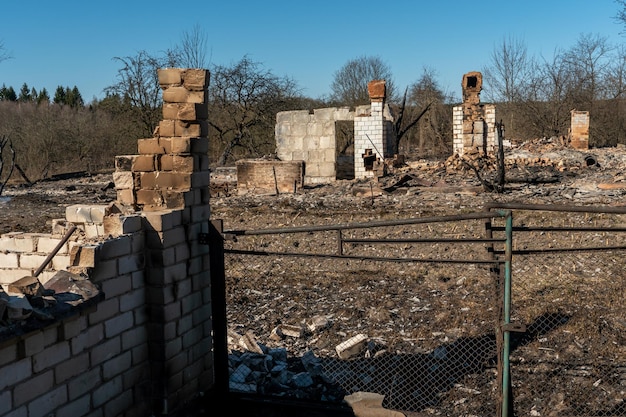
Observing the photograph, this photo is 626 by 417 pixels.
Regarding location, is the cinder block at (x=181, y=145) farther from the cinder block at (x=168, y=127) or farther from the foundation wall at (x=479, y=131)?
the foundation wall at (x=479, y=131)

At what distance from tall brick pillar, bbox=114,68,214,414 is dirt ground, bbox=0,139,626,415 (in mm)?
2030

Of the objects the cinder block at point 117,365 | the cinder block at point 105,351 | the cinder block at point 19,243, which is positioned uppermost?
the cinder block at point 19,243

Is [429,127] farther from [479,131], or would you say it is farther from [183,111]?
[183,111]

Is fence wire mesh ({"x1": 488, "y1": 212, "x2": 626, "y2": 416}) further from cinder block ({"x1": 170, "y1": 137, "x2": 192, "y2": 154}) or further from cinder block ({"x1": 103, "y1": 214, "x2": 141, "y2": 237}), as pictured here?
cinder block ({"x1": 103, "y1": 214, "x2": 141, "y2": 237})

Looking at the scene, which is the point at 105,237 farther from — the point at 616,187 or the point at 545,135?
the point at 545,135

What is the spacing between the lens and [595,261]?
9.50 meters

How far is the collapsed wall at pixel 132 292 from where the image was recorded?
3596 millimetres

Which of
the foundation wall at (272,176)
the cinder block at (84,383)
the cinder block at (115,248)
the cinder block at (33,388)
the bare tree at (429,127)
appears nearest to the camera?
the cinder block at (33,388)

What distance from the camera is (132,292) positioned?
4547 mm

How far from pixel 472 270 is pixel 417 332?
2.68m

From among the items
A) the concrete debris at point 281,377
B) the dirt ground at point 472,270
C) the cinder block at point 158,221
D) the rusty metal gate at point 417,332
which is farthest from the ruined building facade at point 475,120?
the cinder block at point 158,221

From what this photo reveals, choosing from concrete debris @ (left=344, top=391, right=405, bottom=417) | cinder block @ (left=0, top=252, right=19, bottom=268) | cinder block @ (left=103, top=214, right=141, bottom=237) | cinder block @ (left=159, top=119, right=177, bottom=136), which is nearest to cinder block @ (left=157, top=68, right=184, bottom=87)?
cinder block @ (left=159, top=119, right=177, bottom=136)

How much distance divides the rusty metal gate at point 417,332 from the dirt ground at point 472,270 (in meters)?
0.03

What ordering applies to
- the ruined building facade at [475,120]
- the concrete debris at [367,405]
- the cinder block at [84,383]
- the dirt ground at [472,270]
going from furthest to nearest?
the ruined building facade at [475,120] → the dirt ground at [472,270] → the concrete debris at [367,405] → the cinder block at [84,383]
